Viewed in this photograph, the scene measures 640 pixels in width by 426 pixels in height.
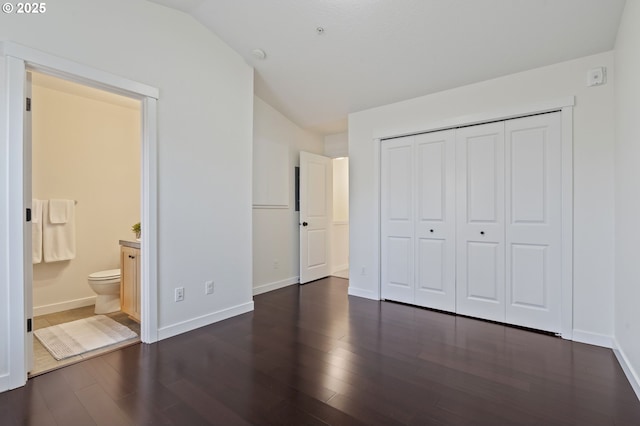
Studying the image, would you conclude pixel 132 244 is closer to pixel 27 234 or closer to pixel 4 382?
pixel 27 234

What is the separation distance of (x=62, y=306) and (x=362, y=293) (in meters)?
3.58

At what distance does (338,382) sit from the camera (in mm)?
1995

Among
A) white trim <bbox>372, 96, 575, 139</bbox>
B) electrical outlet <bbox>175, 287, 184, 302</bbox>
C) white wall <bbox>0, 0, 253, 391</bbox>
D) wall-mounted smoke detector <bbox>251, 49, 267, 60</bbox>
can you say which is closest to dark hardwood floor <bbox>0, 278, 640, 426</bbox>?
electrical outlet <bbox>175, 287, 184, 302</bbox>

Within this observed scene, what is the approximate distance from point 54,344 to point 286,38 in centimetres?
348

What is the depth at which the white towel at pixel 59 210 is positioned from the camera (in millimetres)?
3328

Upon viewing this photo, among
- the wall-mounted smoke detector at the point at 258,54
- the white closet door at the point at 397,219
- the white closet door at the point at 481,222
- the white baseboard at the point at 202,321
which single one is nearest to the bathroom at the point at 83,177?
the white baseboard at the point at 202,321

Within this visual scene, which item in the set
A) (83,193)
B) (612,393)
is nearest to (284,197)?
(83,193)

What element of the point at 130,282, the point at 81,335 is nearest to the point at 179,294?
the point at 130,282

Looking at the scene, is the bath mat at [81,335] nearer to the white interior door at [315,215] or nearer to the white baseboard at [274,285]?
the white baseboard at [274,285]

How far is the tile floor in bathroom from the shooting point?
7.24 ft

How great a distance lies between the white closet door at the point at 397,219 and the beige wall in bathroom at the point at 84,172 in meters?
3.36

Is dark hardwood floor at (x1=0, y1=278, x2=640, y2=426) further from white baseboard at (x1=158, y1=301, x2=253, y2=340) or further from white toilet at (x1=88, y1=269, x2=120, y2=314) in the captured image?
white toilet at (x1=88, y1=269, x2=120, y2=314)

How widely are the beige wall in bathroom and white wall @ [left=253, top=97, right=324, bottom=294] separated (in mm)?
1657

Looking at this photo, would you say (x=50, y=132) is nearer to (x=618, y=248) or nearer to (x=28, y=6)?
(x=28, y=6)
